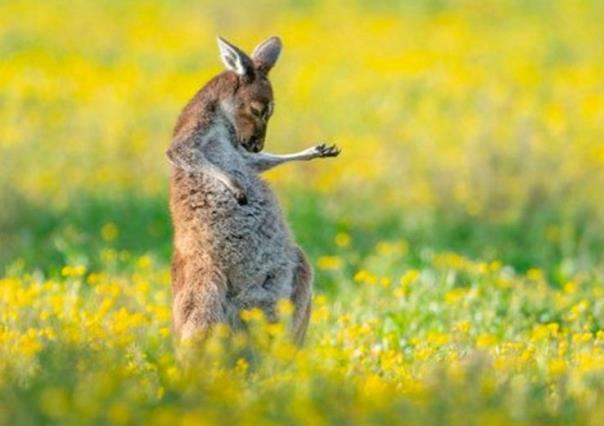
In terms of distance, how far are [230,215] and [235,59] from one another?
25.9 inches

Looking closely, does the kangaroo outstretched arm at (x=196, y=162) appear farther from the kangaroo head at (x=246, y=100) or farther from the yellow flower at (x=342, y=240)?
the yellow flower at (x=342, y=240)

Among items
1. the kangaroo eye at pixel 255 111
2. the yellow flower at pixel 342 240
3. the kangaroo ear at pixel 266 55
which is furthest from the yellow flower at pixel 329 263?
the kangaroo eye at pixel 255 111

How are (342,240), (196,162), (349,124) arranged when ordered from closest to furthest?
1. (196,162)
2. (342,240)
3. (349,124)

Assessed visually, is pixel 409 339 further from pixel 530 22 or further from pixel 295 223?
pixel 530 22

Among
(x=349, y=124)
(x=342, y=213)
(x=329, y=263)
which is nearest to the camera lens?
(x=329, y=263)

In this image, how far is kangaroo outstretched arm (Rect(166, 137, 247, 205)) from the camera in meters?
6.83

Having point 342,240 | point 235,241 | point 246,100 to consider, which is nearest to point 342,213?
point 342,240

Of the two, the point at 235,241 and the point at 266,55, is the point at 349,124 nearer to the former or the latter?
the point at 266,55

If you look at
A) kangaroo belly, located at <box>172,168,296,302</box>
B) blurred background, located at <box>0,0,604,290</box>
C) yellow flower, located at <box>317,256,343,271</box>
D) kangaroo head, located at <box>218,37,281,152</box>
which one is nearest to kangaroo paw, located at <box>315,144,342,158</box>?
kangaroo head, located at <box>218,37,281,152</box>

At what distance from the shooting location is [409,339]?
27.1ft

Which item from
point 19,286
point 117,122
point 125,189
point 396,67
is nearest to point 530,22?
point 396,67

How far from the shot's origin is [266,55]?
7.28 metres

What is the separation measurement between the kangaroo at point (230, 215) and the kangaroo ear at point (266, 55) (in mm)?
85

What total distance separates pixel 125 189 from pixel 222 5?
9491 millimetres
